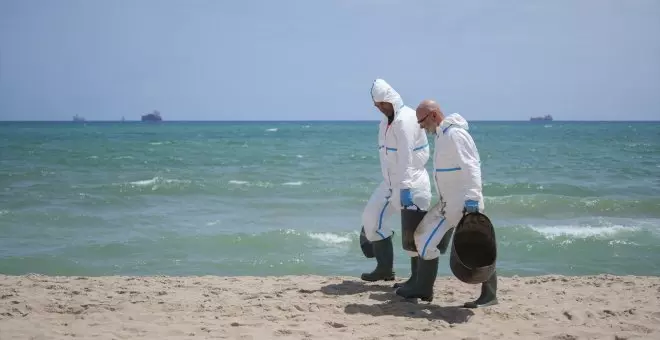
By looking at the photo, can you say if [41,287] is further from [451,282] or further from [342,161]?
[342,161]

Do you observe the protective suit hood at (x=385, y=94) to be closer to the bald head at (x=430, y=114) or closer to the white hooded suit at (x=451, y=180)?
the bald head at (x=430, y=114)

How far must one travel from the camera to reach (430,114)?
5062mm

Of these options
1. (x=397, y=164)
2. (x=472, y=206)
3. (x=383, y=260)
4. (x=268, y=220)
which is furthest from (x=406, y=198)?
(x=268, y=220)

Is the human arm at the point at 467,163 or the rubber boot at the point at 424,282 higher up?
the human arm at the point at 467,163

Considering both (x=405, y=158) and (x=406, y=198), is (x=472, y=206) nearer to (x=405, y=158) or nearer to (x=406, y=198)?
(x=406, y=198)

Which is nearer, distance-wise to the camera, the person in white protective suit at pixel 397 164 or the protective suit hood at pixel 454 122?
the protective suit hood at pixel 454 122

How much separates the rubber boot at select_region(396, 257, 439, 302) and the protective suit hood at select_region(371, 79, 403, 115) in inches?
49.6

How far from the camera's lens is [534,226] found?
1115cm

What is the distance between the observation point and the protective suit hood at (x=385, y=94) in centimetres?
548

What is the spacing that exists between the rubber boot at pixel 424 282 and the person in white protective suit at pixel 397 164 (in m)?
0.24

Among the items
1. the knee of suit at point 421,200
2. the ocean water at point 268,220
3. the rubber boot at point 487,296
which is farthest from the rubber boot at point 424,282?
the ocean water at point 268,220

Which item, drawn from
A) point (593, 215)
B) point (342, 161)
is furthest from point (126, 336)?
point (342, 161)

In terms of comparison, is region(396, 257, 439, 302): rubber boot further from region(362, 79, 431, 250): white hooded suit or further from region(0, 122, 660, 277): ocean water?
region(0, 122, 660, 277): ocean water

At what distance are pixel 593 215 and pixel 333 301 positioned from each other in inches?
346
